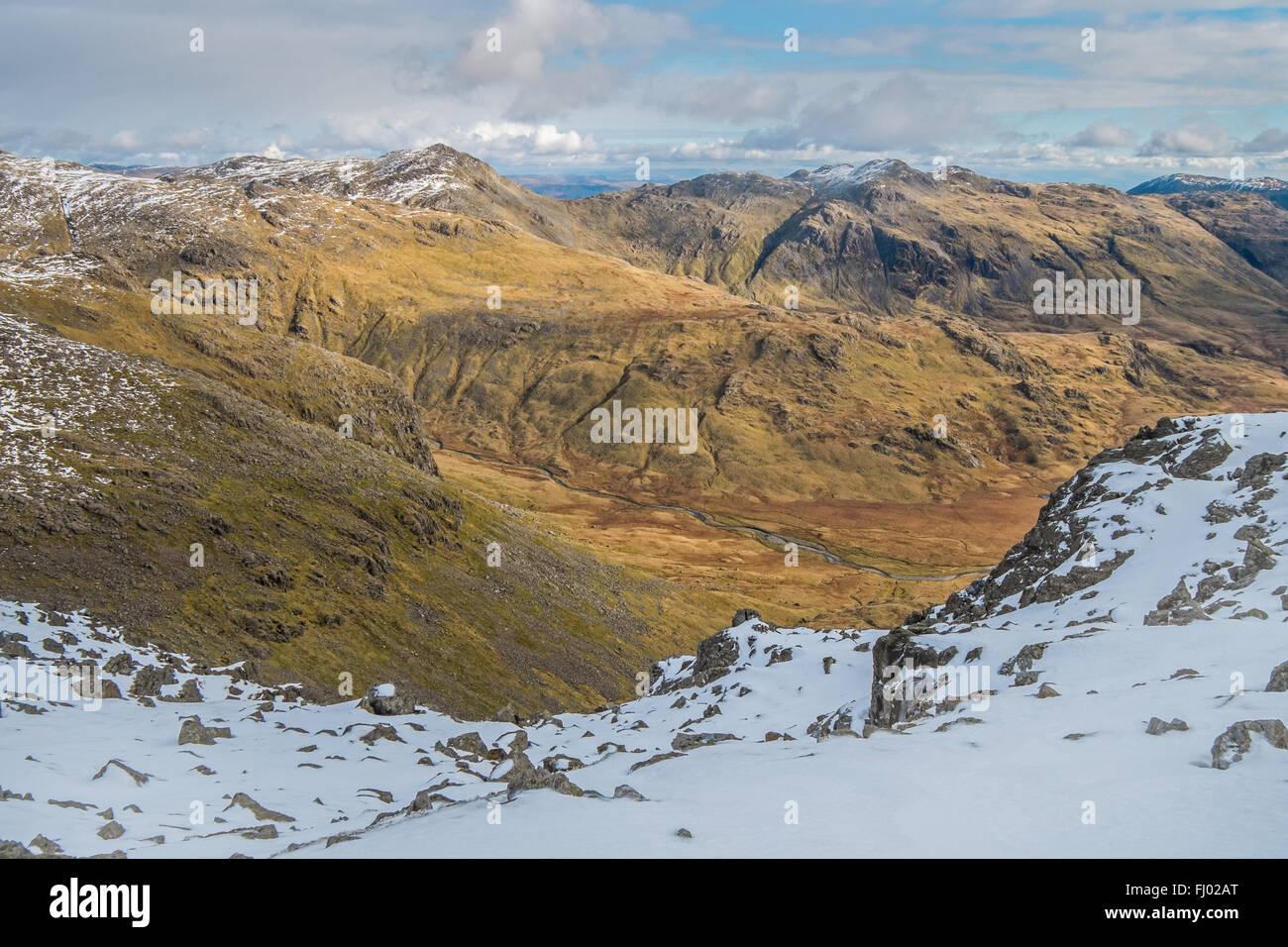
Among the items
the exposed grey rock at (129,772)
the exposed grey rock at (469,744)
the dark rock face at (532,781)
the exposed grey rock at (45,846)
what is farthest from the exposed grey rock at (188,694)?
the exposed grey rock at (45,846)

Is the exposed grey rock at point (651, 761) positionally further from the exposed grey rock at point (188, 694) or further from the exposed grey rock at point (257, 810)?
the exposed grey rock at point (188, 694)

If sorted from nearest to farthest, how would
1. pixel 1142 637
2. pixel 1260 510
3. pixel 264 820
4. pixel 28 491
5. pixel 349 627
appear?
pixel 264 820
pixel 1142 637
pixel 1260 510
pixel 28 491
pixel 349 627

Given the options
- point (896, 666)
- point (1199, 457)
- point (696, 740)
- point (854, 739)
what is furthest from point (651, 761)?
point (1199, 457)

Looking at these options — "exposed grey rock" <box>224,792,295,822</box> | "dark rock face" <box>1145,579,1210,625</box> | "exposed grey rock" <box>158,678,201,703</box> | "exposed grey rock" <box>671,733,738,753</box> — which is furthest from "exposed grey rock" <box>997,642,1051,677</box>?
"exposed grey rock" <box>158,678,201,703</box>

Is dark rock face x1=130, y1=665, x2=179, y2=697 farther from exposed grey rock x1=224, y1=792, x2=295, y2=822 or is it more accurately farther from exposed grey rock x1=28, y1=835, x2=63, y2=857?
exposed grey rock x1=28, y1=835, x2=63, y2=857

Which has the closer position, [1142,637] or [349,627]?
[1142,637]
